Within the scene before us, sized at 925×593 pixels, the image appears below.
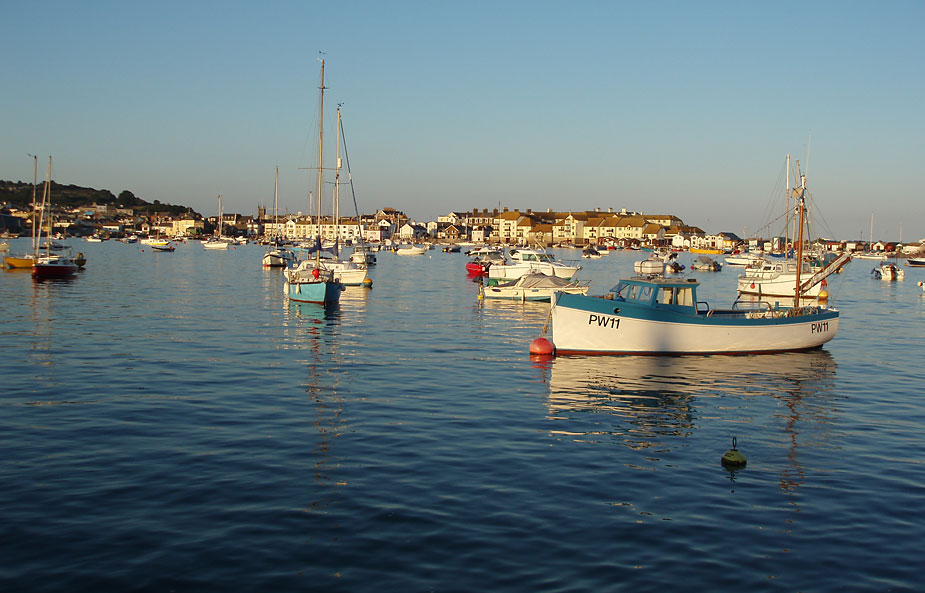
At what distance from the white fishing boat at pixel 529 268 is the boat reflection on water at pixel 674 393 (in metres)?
34.0

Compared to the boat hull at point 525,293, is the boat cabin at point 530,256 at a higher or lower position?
higher

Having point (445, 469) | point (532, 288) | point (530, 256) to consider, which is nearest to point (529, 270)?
point (530, 256)

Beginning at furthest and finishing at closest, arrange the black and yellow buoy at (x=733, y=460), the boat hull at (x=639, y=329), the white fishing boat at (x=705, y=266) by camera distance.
Answer: the white fishing boat at (x=705, y=266), the boat hull at (x=639, y=329), the black and yellow buoy at (x=733, y=460)

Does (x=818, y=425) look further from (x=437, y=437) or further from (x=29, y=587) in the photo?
(x=29, y=587)

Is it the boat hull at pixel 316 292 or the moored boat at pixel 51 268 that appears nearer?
the boat hull at pixel 316 292

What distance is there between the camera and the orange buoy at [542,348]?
32750 mm

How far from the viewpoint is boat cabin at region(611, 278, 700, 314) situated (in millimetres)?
32969

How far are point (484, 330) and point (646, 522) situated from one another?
28.8m

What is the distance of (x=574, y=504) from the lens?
1455cm

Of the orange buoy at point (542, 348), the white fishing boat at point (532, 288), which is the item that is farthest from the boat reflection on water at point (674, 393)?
the white fishing boat at point (532, 288)

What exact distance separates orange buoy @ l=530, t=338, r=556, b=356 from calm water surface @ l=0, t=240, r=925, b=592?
114 cm

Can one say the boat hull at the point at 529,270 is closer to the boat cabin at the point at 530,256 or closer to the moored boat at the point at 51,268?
the boat cabin at the point at 530,256

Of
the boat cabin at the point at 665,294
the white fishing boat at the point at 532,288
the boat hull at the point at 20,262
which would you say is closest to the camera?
the boat cabin at the point at 665,294

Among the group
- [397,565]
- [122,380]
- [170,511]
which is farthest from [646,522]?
[122,380]
